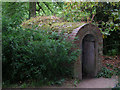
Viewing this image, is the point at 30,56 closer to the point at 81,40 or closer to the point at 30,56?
the point at 30,56

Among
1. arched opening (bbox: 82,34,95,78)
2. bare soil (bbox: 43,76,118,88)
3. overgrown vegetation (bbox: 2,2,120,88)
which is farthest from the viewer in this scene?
arched opening (bbox: 82,34,95,78)

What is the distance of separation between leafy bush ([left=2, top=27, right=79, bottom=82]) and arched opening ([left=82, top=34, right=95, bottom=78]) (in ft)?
7.06

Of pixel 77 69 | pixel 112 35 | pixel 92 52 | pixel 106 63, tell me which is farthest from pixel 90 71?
pixel 112 35

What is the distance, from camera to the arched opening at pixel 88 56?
24.8ft

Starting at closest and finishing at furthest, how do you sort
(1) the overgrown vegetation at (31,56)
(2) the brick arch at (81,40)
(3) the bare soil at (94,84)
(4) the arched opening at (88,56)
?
(1) the overgrown vegetation at (31,56)
(3) the bare soil at (94,84)
(2) the brick arch at (81,40)
(4) the arched opening at (88,56)

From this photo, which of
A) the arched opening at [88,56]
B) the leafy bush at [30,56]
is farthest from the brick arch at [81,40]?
the leafy bush at [30,56]

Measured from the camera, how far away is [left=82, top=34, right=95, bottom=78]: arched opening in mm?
7566

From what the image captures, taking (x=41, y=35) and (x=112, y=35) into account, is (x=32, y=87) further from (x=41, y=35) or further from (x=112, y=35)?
(x=112, y=35)

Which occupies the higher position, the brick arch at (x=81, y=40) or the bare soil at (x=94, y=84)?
the brick arch at (x=81, y=40)

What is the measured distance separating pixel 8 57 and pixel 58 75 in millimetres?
1822

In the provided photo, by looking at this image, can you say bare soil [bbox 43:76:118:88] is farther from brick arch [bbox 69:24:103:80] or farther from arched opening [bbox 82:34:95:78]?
arched opening [bbox 82:34:95:78]

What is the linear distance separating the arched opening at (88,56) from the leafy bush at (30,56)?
215 centimetres

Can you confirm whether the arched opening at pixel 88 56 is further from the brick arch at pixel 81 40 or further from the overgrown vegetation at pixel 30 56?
the overgrown vegetation at pixel 30 56

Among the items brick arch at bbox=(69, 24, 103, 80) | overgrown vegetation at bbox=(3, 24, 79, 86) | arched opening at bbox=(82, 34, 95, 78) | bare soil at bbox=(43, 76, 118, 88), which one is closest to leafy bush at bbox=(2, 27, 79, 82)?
overgrown vegetation at bbox=(3, 24, 79, 86)
